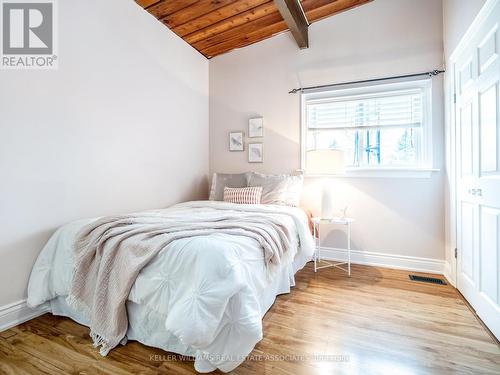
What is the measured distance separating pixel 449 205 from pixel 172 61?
3467mm

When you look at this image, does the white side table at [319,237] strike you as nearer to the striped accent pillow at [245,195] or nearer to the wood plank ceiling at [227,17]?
the striped accent pillow at [245,195]

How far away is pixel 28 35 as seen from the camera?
6.50ft

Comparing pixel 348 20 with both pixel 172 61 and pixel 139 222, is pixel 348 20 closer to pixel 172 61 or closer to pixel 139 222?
pixel 172 61

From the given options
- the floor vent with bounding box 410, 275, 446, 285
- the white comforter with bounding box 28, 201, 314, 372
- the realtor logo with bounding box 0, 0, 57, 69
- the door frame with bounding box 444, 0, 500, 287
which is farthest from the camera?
the floor vent with bounding box 410, 275, 446, 285

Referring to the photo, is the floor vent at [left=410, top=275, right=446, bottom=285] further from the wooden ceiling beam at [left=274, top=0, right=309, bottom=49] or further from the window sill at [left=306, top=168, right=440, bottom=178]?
the wooden ceiling beam at [left=274, top=0, right=309, bottom=49]

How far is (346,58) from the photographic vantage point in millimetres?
3053

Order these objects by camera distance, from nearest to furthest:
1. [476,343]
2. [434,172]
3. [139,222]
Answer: [476,343], [139,222], [434,172]

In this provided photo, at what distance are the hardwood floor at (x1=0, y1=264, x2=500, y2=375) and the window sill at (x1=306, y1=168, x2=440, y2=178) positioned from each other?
1.20m

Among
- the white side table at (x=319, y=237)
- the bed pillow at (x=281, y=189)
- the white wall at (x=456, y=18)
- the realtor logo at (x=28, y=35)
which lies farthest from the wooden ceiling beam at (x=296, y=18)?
the white side table at (x=319, y=237)

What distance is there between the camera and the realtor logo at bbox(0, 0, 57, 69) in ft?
6.09

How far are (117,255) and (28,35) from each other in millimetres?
1857

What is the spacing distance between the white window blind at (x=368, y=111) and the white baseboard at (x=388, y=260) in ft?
4.76

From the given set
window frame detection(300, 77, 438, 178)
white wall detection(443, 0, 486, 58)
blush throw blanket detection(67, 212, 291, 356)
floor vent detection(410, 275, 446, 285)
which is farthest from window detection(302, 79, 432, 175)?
blush throw blanket detection(67, 212, 291, 356)

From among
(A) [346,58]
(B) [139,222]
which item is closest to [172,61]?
(A) [346,58]
